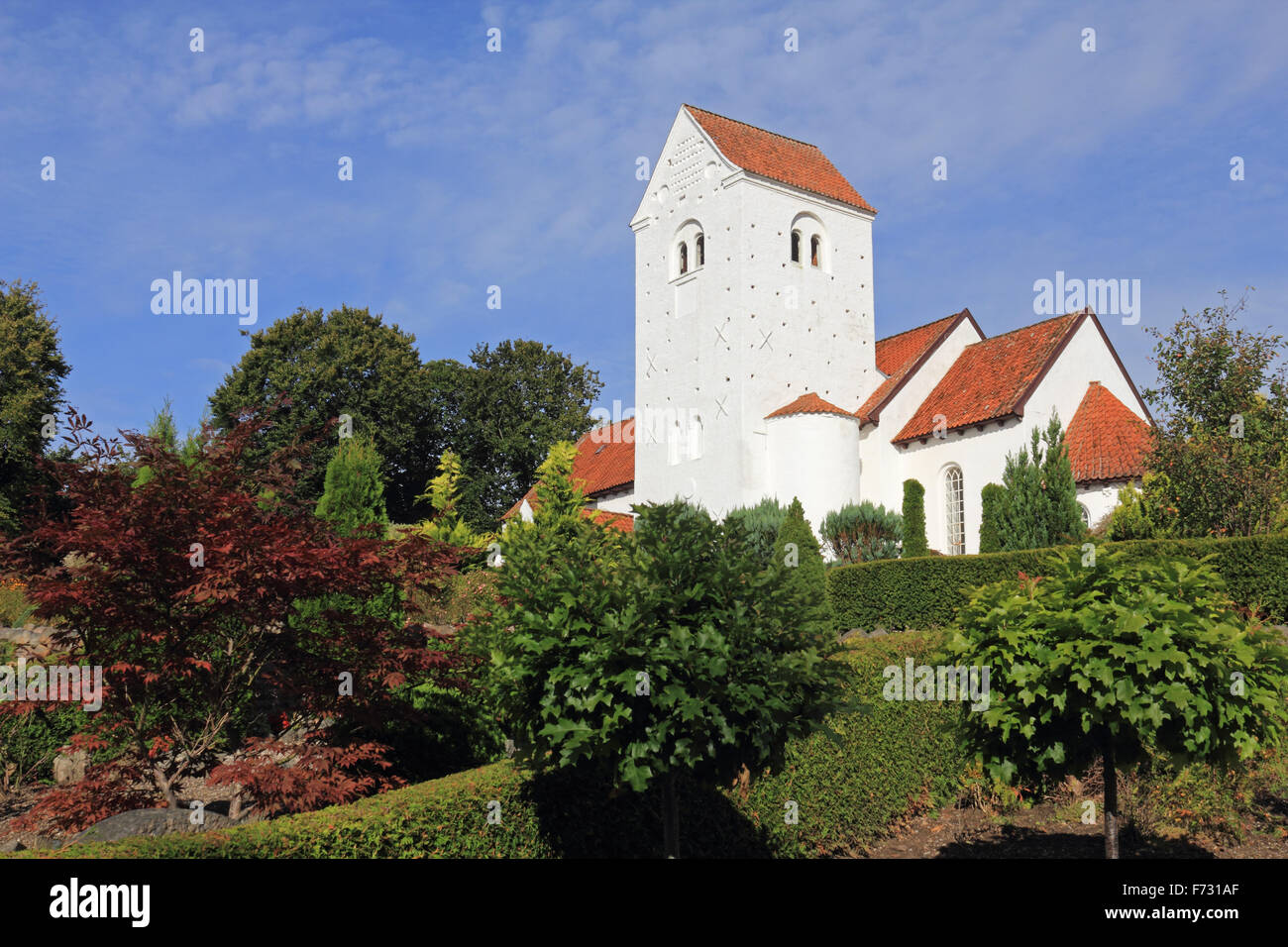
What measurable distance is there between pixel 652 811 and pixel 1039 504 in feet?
55.4

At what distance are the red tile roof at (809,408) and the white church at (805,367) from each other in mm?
52

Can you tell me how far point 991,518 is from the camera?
83.2 feet

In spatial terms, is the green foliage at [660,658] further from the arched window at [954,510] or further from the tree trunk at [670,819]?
the arched window at [954,510]

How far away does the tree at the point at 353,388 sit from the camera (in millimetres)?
49594

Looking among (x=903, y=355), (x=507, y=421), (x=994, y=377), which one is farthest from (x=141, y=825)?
(x=507, y=421)

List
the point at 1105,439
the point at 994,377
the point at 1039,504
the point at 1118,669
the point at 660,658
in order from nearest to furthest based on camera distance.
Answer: the point at 660,658
the point at 1118,669
the point at 1039,504
the point at 1105,439
the point at 994,377

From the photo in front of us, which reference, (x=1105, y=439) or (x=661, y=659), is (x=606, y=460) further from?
(x=661, y=659)

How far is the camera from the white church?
2956cm

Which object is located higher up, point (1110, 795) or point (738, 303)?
point (738, 303)

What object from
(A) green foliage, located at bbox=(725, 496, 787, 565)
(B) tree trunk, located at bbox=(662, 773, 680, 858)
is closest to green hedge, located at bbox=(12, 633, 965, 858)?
(B) tree trunk, located at bbox=(662, 773, 680, 858)

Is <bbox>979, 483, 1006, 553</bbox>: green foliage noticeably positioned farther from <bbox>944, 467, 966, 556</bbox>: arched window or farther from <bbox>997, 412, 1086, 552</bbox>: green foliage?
<bbox>944, 467, 966, 556</bbox>: arched window

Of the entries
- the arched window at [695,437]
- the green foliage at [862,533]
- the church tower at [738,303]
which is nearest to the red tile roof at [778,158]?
the church tower at [738,303]
